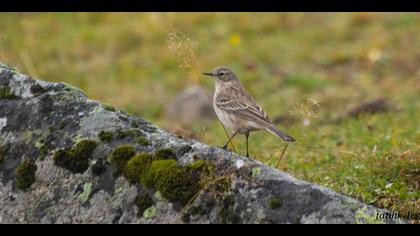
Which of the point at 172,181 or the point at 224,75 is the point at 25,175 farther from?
the point at 224,75

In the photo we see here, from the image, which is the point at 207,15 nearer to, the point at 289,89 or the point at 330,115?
the point at 289,89

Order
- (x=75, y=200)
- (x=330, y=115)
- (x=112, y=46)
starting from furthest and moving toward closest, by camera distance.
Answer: (x=112, y=46), (x=330, y=115), (x=75, y=200)

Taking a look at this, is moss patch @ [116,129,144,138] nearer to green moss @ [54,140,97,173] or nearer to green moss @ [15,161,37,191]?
green moss @ [54,140,97,173]

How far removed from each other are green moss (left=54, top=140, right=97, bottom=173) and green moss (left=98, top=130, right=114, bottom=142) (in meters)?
0.07

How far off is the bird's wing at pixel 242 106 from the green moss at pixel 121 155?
2.82 m

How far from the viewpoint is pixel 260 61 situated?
632 inches

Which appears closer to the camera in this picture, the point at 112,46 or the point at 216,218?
the point at 216,218

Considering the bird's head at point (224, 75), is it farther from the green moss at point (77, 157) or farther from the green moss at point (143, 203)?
the green moss at point (143, 203)

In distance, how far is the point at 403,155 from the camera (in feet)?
26.2

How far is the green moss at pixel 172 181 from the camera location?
520cm

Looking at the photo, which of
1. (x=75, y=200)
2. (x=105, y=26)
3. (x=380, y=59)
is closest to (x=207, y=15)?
(x=105, y=26)

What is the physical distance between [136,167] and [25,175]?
887mm

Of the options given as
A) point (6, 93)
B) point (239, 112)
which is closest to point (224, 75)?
point (239, 112)

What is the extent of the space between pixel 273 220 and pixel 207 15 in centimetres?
1370
